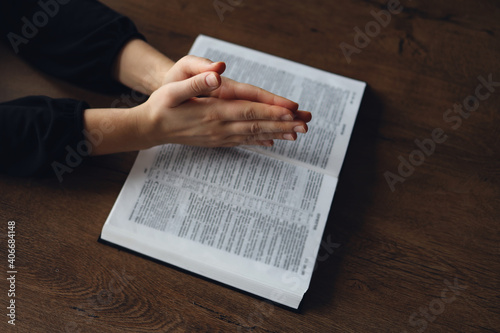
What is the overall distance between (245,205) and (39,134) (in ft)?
1.14

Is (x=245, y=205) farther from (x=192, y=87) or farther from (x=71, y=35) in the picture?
(x=71, y=35)

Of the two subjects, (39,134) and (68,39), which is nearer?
(39,134)

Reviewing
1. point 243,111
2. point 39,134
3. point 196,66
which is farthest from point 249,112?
point 39,134

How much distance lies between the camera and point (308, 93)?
30.1 inches

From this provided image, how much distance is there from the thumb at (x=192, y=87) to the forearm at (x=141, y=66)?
0.35 ft

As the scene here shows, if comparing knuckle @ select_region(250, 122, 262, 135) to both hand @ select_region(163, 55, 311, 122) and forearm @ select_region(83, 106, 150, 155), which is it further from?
forearm @ select_region(83, 106, 150, 155)

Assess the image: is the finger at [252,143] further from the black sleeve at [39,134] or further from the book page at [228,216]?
the black sleeve at [39,134]

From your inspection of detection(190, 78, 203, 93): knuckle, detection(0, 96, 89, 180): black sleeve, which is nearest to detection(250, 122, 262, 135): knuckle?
detection(190, 78, 203, 93): knuckle

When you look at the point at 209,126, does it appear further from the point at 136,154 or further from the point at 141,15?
the point at 141,15

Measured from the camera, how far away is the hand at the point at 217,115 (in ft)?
2.09

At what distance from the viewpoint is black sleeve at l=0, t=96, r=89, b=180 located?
0.64 metres

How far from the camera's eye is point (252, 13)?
85 centimetres

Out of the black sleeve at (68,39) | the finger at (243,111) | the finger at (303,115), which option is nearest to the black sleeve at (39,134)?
the black sleeve at (68,39)

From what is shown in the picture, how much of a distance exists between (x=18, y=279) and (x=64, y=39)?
1.40 ft
